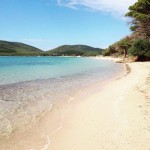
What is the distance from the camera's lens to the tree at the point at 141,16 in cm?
3997

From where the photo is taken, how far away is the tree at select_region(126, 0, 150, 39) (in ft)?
131

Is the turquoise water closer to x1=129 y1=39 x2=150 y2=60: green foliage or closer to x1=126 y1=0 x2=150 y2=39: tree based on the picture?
x1=129 y1=39 x2=150 y2=60: green foliage

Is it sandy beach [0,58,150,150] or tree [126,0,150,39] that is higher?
tree [126,0,150,39]

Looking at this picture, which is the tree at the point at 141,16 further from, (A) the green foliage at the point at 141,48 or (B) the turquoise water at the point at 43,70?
(B) the turquoise water at the point at 43,70

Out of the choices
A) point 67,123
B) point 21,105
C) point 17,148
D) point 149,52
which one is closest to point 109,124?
point 67,123

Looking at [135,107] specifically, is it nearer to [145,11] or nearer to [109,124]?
[109,124]

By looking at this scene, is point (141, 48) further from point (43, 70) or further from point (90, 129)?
point (90, 129)

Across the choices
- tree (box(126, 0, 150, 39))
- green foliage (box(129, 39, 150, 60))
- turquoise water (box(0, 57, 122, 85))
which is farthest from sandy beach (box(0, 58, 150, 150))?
green foliage (box(129, 39, 150, 60))

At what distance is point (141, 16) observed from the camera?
39.6m

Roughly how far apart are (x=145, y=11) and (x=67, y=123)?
3628 centimetres

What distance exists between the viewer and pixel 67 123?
348 inches

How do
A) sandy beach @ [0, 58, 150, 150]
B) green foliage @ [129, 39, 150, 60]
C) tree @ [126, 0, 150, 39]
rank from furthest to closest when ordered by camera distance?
green foliage @ [129, 39, 150, 60] < tree @ [126, 0, 150, 39] < sandy beach @ [0, 58, 150, 150]

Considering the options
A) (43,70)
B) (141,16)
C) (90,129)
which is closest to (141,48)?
(141,16)

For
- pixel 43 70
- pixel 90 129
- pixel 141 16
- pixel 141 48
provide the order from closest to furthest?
1. pixel 90 129
2. pixel 141 16
3. pixel 43 70
4. pixel 141 48
